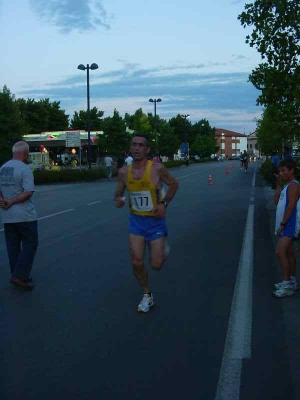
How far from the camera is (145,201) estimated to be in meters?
5.98

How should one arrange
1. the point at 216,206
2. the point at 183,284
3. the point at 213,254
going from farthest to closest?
the point at 216,206
the point at 213,254
the point at 183,284

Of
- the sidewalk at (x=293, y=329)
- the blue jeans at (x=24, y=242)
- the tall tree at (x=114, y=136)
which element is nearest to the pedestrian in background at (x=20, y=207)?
the blue jeans at (x=24, y=242)

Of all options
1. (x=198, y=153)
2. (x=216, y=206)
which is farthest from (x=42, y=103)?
(x=216, y=206)

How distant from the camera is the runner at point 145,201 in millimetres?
5941

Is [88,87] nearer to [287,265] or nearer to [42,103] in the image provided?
[287,265]

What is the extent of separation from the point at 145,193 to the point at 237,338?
165 centimetres

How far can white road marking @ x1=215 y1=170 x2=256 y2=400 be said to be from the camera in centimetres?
417

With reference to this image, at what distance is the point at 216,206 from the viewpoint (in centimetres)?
1905

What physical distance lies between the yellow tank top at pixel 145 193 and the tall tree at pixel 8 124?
183ft

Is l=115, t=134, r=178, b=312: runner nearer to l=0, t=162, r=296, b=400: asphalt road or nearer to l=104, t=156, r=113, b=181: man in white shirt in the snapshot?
l=0, t=162, r=296, b=400: asphalt road

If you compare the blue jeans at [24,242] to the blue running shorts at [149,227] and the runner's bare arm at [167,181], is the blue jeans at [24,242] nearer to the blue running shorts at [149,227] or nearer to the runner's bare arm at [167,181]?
the blue running shorts at [149,227]

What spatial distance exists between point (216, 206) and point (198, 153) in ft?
402

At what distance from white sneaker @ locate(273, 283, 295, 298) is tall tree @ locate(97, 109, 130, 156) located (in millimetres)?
63119

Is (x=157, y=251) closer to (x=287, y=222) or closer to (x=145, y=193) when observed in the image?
(x=145, y=193)
